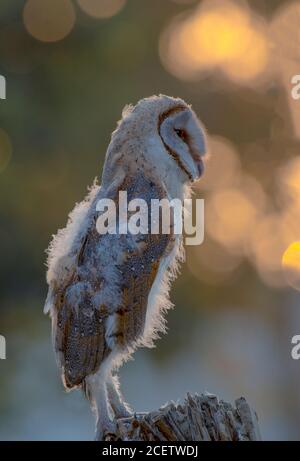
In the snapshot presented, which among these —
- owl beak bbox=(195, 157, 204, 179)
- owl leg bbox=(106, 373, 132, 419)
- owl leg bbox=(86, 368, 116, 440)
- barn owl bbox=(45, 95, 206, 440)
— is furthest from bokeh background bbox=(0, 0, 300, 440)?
owl leg bbox=(86, 368, 116, 440)

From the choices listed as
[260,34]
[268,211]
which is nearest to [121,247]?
[268,211]

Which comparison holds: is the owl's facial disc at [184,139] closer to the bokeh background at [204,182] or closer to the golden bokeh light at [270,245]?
the bokeh background at [204,182]

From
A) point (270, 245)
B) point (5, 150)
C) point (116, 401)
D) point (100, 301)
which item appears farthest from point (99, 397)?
point (5, 150)

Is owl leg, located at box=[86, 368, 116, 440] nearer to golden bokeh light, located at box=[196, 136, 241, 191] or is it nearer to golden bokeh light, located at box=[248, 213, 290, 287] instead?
golden bokeh light, located at box=[248, 213, 290, 287]

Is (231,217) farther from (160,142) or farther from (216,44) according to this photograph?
(160,142)

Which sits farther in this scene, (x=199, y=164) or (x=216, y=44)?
(x=216, y=44)

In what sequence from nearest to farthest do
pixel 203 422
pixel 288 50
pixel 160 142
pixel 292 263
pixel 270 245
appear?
pixel 203 422, pixel 160 142, pixel 292 263, pixel 270 245, pixel 288 50

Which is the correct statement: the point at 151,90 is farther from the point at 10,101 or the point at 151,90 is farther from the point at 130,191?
the point at 130,191

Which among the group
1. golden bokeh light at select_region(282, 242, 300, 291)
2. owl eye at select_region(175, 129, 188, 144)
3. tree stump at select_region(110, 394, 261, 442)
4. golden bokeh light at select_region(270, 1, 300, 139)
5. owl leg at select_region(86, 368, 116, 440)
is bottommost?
tree stump at select_region(110, 394, 261, 442)
